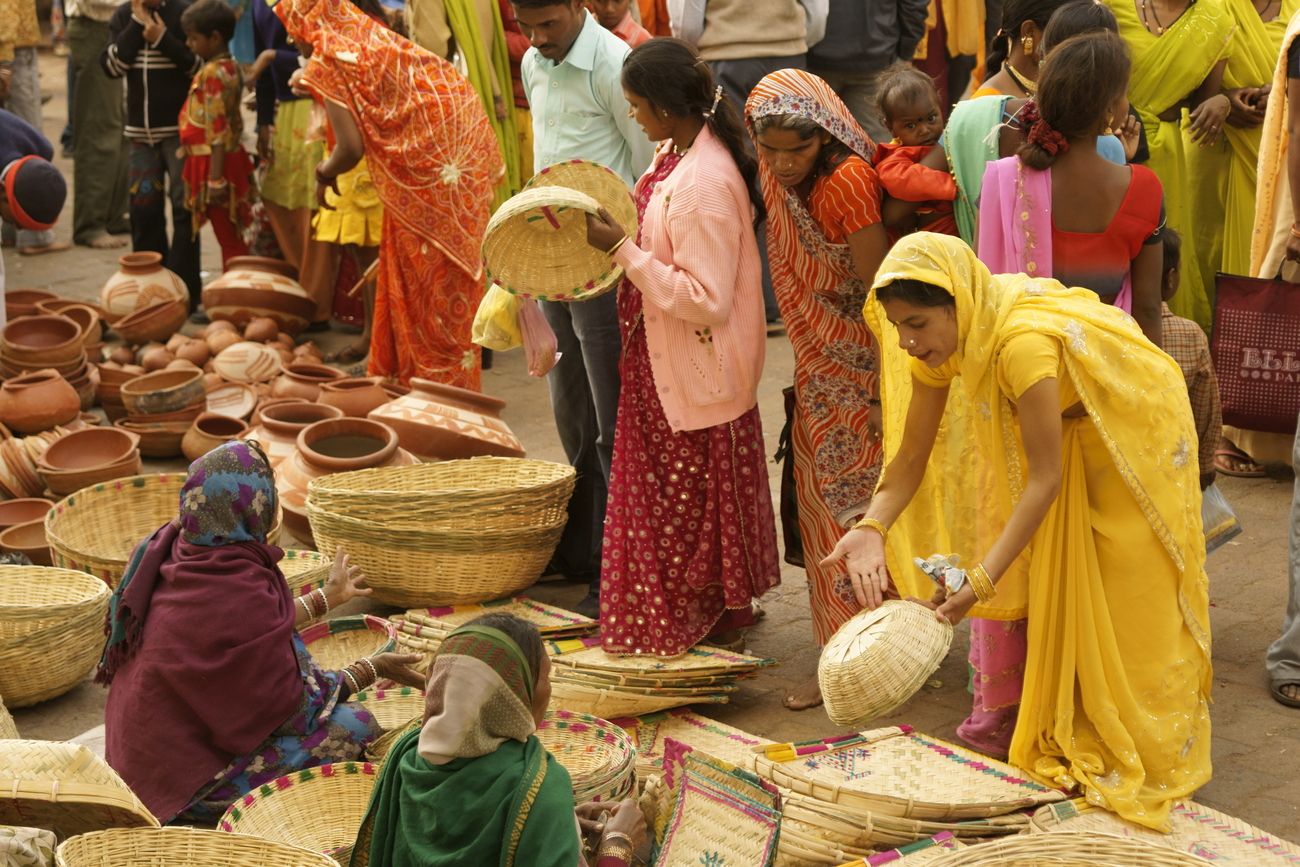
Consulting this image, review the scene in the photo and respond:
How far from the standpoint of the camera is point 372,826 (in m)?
2.96

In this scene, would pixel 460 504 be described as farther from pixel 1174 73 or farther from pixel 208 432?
pixel 1174 73

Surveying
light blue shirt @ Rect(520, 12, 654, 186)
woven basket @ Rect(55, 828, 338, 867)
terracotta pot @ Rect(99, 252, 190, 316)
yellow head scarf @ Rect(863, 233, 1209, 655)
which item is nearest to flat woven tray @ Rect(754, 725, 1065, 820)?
yellow head scarf @ Rect(863, 233, 1209, 655)

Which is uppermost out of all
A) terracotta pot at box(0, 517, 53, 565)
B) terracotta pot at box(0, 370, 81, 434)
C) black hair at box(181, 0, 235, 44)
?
black hair at box(181, 0, 235, 44)

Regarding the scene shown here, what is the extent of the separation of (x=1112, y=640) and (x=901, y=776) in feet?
1.97

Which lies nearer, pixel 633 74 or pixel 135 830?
pixel 135 830

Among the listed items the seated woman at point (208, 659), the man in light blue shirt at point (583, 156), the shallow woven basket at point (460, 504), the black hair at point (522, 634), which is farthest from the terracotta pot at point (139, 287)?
the black hair at point (522, 634)

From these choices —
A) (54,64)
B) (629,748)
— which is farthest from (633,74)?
(54,64)

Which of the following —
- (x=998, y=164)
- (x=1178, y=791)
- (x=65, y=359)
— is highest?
(x=998, y=164)

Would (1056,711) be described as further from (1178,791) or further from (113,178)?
(113,178)

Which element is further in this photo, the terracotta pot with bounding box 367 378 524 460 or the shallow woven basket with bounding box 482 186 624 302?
the terracotta pot with bounding box 367 378 524 460

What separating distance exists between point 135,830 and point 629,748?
124 cm

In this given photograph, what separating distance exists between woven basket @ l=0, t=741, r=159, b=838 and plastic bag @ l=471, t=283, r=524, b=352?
2138 millimetres

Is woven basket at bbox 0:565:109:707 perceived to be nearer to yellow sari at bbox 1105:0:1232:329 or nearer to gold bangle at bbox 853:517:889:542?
gold bangle at bbox 853:517:889:542

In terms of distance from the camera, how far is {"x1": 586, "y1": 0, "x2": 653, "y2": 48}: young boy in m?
5.71
